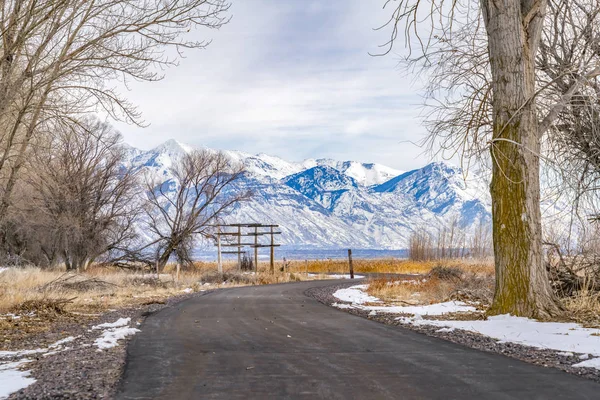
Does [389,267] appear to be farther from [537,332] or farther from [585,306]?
[537,332]

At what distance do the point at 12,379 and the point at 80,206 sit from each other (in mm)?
28581

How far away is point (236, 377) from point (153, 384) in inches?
36.6

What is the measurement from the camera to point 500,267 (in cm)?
1167

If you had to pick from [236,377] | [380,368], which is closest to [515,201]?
[380,368]

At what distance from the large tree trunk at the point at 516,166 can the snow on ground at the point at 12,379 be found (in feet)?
27.8

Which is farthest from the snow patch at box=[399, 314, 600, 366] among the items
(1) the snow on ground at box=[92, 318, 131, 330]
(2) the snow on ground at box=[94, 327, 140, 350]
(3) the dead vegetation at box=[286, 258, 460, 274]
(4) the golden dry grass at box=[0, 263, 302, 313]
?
(3) the dead vegetation at box=[286, 258, 460, 274]

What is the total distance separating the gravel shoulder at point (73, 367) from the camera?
610 cm

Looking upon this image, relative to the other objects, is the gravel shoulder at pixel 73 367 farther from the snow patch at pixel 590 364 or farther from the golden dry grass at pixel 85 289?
the snow patch at pixel 590 364

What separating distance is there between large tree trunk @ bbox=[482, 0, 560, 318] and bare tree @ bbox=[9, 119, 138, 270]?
23.9m

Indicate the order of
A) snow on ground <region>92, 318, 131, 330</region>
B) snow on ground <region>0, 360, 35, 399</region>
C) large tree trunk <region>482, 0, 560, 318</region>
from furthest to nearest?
snow on ground <region>92, 318, 131, 330</region>, large tree trunk <region>482, 0, 560, 318</region>, snow on ground <region>0, 360, 35, 399</region>

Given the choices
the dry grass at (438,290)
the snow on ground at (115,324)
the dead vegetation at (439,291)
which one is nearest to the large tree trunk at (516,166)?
the dead vegetation at (439,291)

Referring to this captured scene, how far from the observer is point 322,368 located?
24.2 ft

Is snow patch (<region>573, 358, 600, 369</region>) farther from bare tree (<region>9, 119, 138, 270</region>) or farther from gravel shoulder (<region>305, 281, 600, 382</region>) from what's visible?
bare tree (<region>9, 119, 138, 270</region>)

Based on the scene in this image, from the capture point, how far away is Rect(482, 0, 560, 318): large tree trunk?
11328mm
